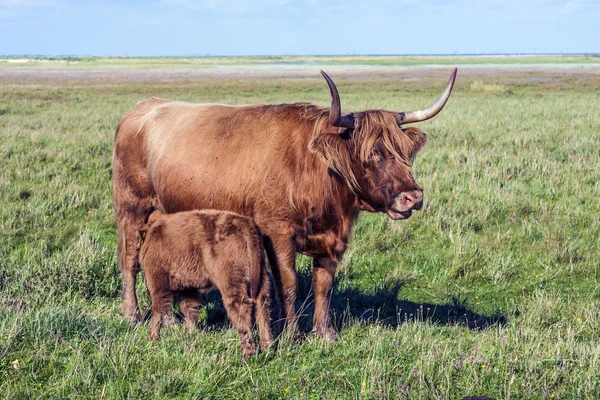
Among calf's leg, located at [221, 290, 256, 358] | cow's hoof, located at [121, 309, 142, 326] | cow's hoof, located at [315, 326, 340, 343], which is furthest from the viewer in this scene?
cow's hoof, located at [121, 309, 142, 326]

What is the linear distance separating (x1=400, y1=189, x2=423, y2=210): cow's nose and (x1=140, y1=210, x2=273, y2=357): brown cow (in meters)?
1.08

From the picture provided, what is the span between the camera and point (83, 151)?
1256 centimetres

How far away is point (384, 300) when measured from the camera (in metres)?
5.87

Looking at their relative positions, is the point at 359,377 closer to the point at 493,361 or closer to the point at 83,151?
the point at 493,361

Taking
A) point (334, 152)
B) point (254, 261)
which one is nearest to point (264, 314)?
point (254, 261)

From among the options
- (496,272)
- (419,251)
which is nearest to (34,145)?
(419,251)

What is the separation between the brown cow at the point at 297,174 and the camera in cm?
456

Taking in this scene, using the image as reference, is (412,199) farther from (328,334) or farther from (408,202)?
(328,334)

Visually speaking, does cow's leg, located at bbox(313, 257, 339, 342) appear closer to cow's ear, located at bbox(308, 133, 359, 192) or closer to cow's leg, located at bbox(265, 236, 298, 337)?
cow's leg, located at bbox(265, 236, 298, 337)

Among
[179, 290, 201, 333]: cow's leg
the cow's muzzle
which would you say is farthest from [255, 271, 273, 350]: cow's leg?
the cow's muzzle

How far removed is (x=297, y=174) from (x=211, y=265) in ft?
3.32

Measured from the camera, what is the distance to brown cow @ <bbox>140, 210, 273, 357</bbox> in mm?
4145

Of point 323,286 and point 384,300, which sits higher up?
point 323,286

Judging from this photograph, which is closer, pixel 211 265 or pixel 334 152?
pixel 211 265
